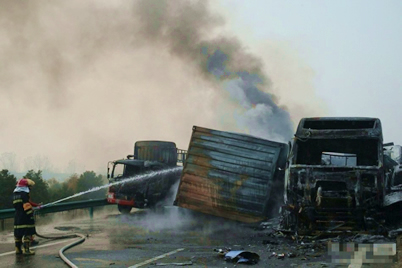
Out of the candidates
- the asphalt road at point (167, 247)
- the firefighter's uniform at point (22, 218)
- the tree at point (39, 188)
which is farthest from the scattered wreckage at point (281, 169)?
the tree at point (39, 188)

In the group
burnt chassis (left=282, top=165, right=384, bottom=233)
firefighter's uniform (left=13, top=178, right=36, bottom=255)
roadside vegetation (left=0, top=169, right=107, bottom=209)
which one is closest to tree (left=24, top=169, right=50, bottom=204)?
roadside vegetation (left=0, top=169, right=107, bottom=209)

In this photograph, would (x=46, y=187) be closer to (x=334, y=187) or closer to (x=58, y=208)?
(x=58, y=208)

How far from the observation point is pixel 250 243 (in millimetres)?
9867

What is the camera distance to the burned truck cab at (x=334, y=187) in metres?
9.74

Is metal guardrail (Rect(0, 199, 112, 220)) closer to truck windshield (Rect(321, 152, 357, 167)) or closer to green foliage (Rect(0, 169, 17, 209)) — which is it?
green foliage (Rect(0, 169, 17, 209))

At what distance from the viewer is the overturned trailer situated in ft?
42.1

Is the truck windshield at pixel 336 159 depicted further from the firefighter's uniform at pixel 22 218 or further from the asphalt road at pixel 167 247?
the firefighter's uniform at pixel 22 218

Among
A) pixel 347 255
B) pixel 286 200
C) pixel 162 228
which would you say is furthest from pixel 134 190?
pixel 347 255

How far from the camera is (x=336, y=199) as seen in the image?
9.78 meters

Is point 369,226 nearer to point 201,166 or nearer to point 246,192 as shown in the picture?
point 246,192

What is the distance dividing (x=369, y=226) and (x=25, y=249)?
6800 mm

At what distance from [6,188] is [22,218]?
41.7 feet

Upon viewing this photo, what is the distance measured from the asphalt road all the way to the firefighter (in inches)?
10.5

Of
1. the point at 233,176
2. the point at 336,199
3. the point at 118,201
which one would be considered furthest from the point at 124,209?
the point at 336,199
